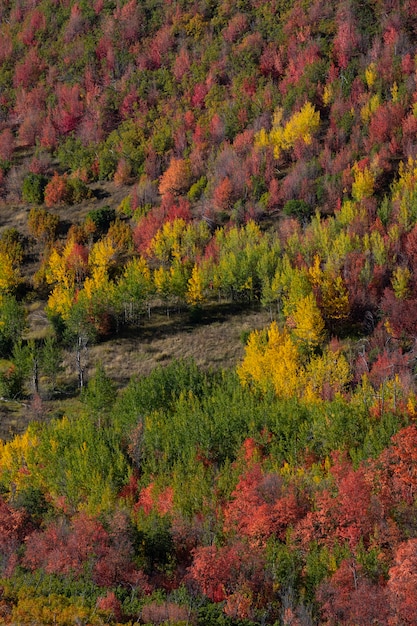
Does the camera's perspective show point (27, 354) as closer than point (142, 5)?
Yes

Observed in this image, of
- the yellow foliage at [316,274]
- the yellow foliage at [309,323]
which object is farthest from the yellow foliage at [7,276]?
the yellow foliage at [309,323]

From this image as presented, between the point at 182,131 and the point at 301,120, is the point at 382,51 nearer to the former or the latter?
the point at 301,120

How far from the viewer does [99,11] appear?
13962 centimetres

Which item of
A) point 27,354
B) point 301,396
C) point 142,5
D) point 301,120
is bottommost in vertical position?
point 301,396

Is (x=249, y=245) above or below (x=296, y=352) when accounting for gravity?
above

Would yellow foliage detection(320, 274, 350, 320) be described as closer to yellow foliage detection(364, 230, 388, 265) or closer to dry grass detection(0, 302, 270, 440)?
yellow foliage detection(364, 230, 388, 265)

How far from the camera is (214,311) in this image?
7569 centimetres

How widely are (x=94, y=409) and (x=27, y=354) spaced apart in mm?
12458

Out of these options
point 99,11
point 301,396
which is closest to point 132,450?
point 301,396

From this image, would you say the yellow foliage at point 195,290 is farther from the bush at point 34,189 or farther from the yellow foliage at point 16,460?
the bush at point 34,189

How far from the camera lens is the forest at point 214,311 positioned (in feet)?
148

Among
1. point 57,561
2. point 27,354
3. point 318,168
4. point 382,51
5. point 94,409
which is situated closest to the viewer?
point 57,561

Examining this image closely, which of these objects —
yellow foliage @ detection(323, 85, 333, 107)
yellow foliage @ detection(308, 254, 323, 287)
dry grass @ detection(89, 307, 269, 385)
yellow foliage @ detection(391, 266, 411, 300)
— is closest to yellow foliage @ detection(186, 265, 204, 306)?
dry grass @ detection(89, 307, 269, 385)

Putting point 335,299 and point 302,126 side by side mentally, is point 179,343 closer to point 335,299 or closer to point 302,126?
point 335,299
